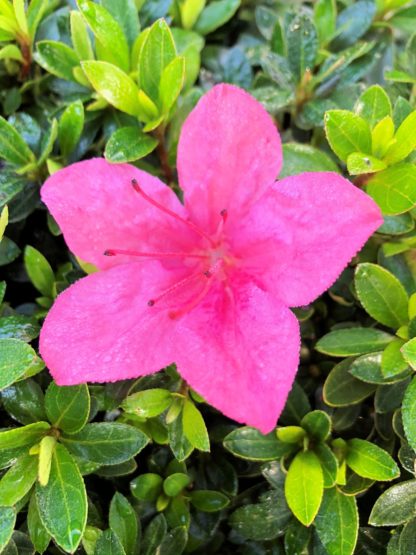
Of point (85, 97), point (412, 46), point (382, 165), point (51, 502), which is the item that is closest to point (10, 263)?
point (85, 97)

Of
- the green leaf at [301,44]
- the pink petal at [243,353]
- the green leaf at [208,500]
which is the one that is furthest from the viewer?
the green leaf at [301,44]

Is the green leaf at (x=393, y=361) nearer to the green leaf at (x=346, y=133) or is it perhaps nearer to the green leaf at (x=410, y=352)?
the green leaf at (x=410, y=352)

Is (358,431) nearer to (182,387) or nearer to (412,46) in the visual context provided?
(182,387)

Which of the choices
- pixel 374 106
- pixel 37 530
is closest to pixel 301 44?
pixel 374 106

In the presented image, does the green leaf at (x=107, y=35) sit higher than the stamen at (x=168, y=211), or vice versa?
the green leaf at (x=107, y=35)

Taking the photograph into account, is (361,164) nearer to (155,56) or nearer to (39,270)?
(155,56)

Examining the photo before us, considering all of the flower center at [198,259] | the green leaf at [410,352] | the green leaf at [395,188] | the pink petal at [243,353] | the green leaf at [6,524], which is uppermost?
the green leaf at [395,188]

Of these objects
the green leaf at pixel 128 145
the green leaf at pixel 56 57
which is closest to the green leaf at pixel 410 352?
the green leaf at pixel 128 145
